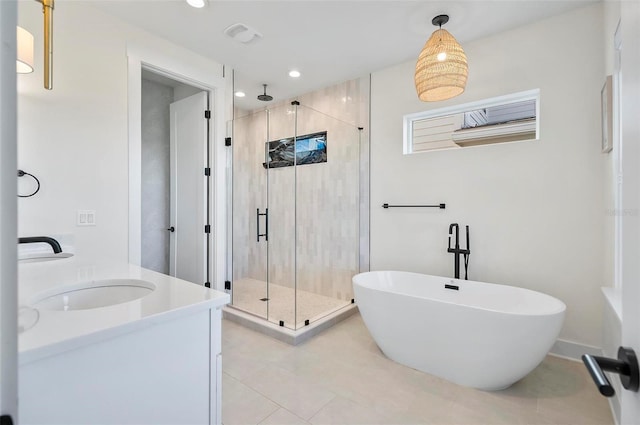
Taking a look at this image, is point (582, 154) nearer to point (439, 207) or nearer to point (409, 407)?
point (439, 207)

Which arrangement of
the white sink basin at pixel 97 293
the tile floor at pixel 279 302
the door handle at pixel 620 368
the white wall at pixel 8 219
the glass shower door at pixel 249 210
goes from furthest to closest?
the glass shower door at pixel 249 210, the tile floor at pixel 279 302, the white sink basin at pixel 97 293, the door handle at pixel 620 368, the white wall at pixel 8 219

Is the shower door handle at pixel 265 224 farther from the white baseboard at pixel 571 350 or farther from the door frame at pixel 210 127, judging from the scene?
the white baseboard at pixel 571 350

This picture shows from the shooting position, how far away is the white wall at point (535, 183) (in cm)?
235

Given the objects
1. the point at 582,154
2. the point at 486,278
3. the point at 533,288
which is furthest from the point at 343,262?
the point at 582,154

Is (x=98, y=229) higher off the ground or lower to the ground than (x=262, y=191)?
lower

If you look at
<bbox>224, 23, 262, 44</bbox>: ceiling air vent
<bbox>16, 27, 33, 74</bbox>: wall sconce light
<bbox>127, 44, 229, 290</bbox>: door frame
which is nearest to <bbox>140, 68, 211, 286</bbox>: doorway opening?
<bbox>127, 44, 229, 290</bbox>: door frame

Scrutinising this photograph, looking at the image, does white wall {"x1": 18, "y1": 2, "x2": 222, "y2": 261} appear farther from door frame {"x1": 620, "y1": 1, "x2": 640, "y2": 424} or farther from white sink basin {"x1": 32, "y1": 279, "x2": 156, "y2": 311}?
door frame {"x1": 620, "y1": 1, "x2": 640, "y2": 424}

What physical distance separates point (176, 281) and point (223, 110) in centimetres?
264

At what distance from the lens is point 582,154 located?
2.37m

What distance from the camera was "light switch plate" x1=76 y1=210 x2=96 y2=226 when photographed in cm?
237

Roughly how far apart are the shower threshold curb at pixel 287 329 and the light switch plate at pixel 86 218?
1541 millimetres

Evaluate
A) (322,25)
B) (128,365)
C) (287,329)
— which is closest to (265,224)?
(287,329)

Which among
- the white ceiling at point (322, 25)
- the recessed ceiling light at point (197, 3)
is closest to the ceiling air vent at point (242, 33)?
the white ceiling at point (322, 25)

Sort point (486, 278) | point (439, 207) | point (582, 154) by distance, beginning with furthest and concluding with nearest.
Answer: point (439, 207) < point (486, 278) < point (582, 154)
